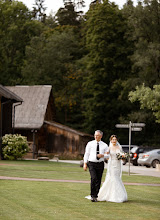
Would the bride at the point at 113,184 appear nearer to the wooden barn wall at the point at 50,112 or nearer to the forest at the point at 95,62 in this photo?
the forest at the point at 95,62

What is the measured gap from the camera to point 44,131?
169ft

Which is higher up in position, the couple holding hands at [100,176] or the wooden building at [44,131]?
the wooden building at [44,131]

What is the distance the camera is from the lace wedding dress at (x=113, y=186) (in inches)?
528

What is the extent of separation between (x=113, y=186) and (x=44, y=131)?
126 ft

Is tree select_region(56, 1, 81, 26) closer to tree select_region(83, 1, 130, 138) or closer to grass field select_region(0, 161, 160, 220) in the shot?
tree select_region(83, 1, 130, 138)

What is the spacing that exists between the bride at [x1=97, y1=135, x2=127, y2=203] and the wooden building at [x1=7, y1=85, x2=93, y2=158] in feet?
115

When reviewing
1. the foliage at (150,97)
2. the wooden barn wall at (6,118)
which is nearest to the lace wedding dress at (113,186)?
the foliage at (150,97)

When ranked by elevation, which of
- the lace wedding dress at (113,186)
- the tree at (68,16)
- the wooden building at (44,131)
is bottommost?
the lace wedding dress at (113,186)

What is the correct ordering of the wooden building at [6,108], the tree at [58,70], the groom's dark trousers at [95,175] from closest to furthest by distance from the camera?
the groom's dark trousers at [95,175]
the wooden building at [6,108]
the tree at [58,70]

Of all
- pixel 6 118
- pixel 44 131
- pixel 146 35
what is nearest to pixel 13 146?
pixel 6 118

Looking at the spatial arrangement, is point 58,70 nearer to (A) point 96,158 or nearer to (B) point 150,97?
(B) point 150,97

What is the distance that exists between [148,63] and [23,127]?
1432cm

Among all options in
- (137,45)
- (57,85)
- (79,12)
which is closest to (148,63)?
(137,45)

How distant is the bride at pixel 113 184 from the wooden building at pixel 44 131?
3506 centimetres
